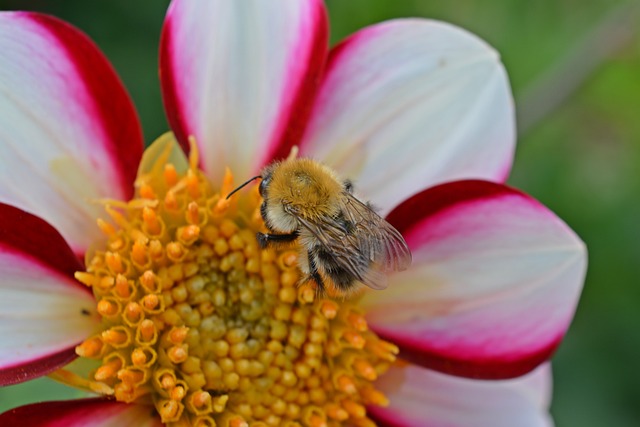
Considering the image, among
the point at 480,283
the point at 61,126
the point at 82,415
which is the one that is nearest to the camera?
the point at 82,415

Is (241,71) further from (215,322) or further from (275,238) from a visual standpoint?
(215,322)

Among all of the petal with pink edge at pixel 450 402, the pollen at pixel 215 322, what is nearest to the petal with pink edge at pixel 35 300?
the pollen at pixel 215 322

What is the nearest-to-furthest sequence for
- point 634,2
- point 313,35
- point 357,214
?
point 357,214
point 313,35
point 634,2

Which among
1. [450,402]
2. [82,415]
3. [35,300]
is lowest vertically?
[450,402]

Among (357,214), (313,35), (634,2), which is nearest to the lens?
(357,214)

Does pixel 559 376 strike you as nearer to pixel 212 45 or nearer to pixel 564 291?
pixel 564 291

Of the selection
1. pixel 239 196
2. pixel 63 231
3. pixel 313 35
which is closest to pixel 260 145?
pixel 239 196

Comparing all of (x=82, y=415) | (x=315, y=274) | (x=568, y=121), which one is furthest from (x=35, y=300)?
(x=568, y=121)

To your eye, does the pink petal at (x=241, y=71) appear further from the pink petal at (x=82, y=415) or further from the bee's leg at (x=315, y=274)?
the pink petal at (x=82, y=415)
